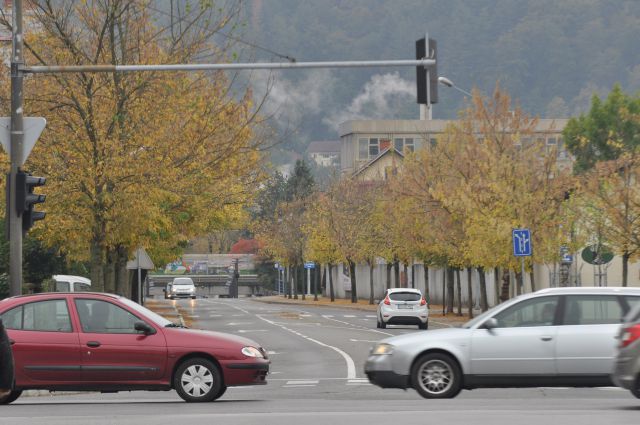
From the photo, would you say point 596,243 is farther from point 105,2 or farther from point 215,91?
point 105,2

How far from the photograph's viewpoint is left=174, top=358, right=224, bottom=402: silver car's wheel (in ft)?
58.5

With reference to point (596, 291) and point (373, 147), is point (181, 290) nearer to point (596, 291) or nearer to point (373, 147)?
point (373, 147)

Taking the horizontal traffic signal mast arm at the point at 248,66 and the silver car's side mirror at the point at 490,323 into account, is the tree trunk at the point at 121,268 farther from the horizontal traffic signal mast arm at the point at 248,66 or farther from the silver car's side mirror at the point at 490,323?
the silver car's side mirror at the point at 490,323

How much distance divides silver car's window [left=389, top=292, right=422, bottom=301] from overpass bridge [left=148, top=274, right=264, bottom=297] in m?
107

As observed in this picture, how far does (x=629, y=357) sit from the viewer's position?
15.2 meters

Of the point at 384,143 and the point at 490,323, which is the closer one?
the point at 490,323

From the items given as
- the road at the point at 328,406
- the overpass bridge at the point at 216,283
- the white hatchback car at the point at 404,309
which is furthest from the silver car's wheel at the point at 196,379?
the overpass bridge at the point at 216,283

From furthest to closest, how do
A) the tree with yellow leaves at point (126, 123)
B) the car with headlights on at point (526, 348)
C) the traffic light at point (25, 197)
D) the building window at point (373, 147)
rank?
the building window at point (373, 147), the tree with yellow leaves at point (126, 123), the traffic light at point (25, 197), the car with headlights on at point (526, 348)

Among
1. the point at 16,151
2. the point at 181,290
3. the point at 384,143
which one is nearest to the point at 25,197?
the point at 16,151

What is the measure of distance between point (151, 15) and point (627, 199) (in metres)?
16.3

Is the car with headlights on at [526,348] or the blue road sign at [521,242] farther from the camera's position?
the blue road sign at [521,242]

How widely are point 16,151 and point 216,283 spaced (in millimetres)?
136645

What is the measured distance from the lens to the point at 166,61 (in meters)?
32.5

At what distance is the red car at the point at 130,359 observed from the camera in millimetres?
17844
